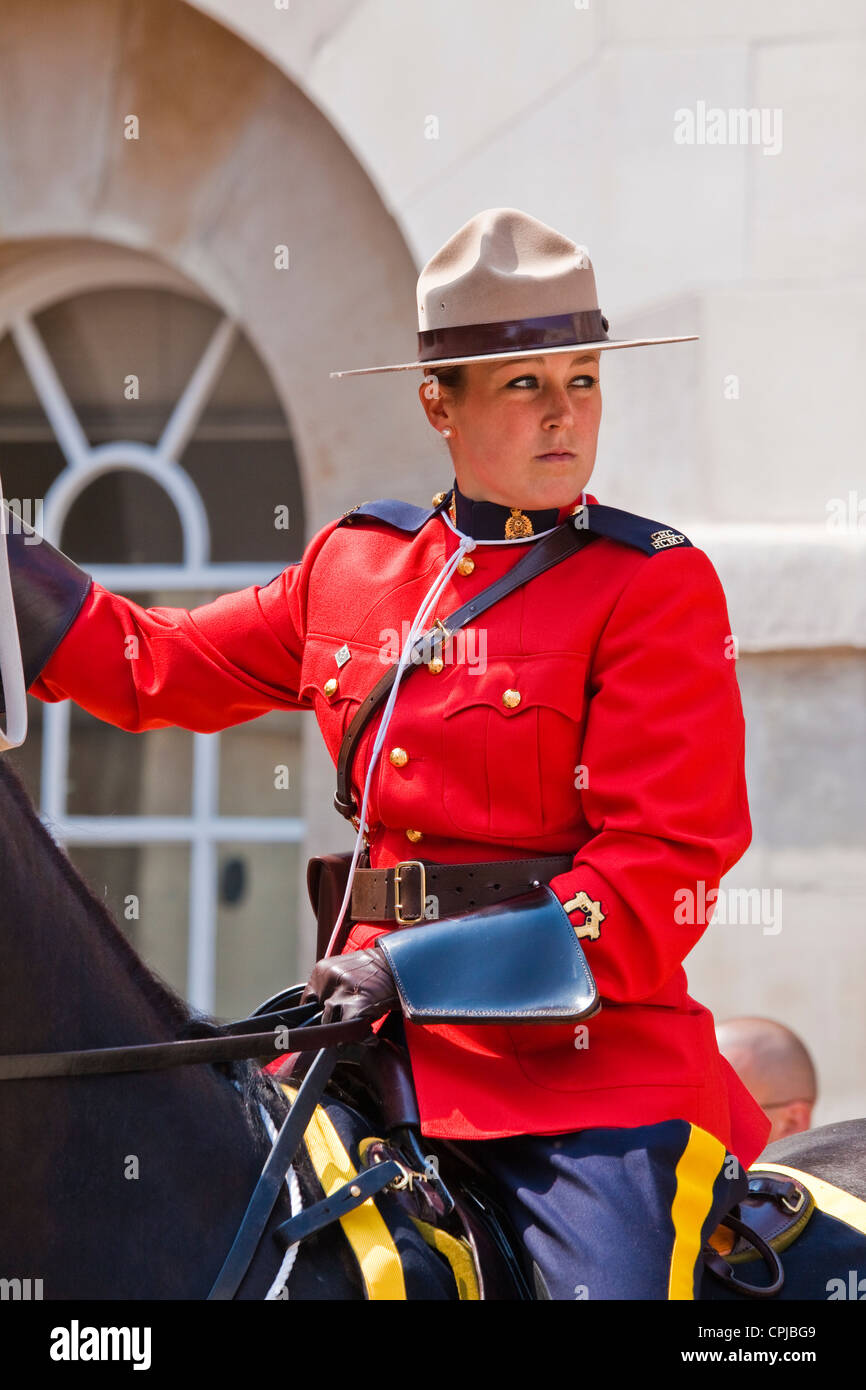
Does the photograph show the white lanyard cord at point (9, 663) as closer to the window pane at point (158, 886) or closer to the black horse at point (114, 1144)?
the black horse at point (114, 1144)

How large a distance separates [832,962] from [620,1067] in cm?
246

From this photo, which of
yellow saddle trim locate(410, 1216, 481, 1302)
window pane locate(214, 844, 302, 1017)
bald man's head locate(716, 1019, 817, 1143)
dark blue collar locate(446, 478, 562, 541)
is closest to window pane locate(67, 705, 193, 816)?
window pane locate(214, 844, 302, 1017)

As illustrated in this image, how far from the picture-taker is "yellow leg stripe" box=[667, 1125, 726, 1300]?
1894 millimetres

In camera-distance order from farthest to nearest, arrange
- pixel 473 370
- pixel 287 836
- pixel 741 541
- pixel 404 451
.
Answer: pixel 287 836, pixel 404 451, pixel 741 541, pixel 473 370

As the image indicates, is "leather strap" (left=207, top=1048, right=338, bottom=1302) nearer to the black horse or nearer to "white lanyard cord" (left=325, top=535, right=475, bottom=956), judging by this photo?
the black horse

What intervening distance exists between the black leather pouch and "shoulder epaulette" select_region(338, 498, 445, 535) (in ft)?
2.21

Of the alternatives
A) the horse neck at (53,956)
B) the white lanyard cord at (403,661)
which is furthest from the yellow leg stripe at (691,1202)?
the horse neck at (53,956)

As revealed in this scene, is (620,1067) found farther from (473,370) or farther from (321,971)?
(473,370)

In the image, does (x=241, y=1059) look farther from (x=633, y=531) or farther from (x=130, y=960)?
(x=633, y=531)

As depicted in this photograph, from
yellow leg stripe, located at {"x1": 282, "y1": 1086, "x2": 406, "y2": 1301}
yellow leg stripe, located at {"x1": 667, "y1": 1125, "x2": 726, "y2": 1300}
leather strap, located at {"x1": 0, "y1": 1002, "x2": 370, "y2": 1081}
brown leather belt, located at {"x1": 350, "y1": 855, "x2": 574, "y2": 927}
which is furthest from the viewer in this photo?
brown leather belt, located at {"x1": 350, "y1": 855, "x2": 574, "y2": 927}

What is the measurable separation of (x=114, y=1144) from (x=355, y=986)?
1.07 feet
